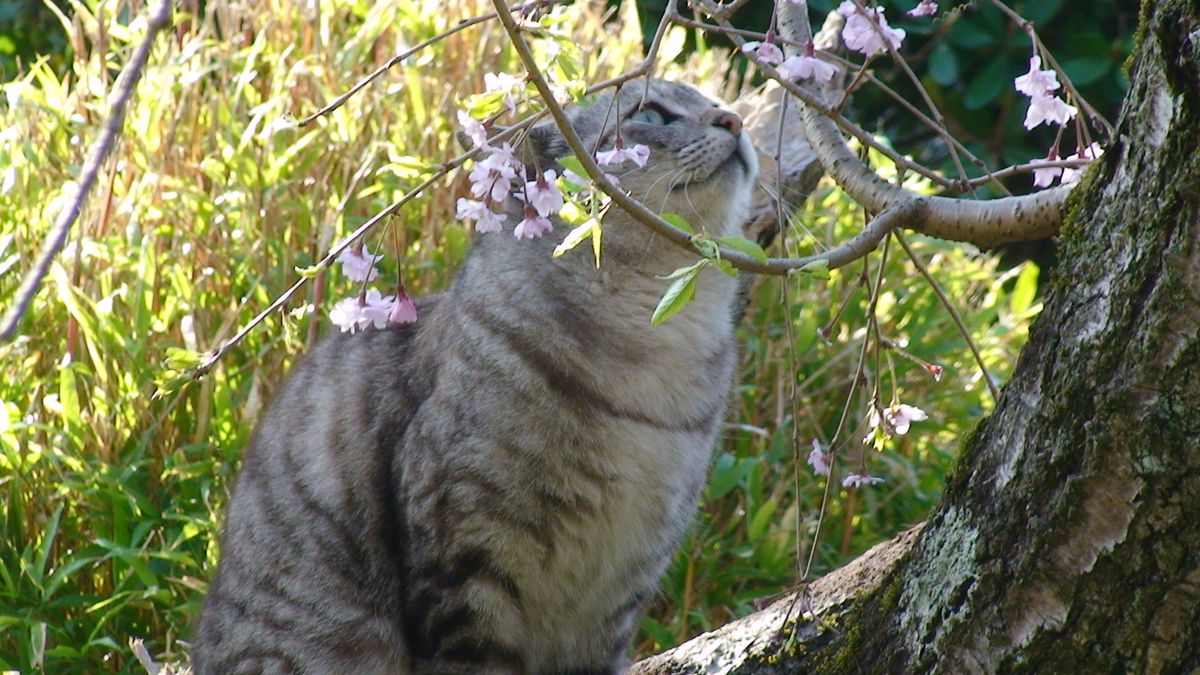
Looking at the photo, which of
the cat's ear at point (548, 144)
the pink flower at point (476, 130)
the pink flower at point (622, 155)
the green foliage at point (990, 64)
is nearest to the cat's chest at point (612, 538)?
the cat's ear at point (548, 144)

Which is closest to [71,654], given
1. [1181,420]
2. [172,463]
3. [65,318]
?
[172,463]

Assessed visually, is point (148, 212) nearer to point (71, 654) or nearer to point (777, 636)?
point (71, 654)

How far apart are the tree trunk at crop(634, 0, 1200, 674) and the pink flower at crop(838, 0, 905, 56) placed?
1.46 feet

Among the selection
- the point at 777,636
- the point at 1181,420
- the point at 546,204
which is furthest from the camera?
the point at 777,636

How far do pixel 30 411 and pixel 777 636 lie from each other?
2.09m

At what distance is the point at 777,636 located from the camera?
2186 mm

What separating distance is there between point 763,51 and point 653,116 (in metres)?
0.71

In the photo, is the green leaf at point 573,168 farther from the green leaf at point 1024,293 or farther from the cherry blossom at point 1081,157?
the green leaf at point 1024,293

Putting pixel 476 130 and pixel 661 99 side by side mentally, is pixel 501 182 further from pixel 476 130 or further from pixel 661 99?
pixel 661 99

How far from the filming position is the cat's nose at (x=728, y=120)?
8.28 ft

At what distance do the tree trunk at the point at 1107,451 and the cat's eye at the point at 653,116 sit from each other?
117cm

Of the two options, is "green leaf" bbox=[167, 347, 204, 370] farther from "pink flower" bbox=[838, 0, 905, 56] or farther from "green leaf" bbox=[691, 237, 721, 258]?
"pink flower" bbox=[838, 0, 905, 56]

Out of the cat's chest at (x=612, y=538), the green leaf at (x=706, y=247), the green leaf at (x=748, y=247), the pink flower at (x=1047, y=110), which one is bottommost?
the cat's chest at (x=612, y=538)

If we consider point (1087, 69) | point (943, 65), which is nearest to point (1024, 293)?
point (943, 65)
